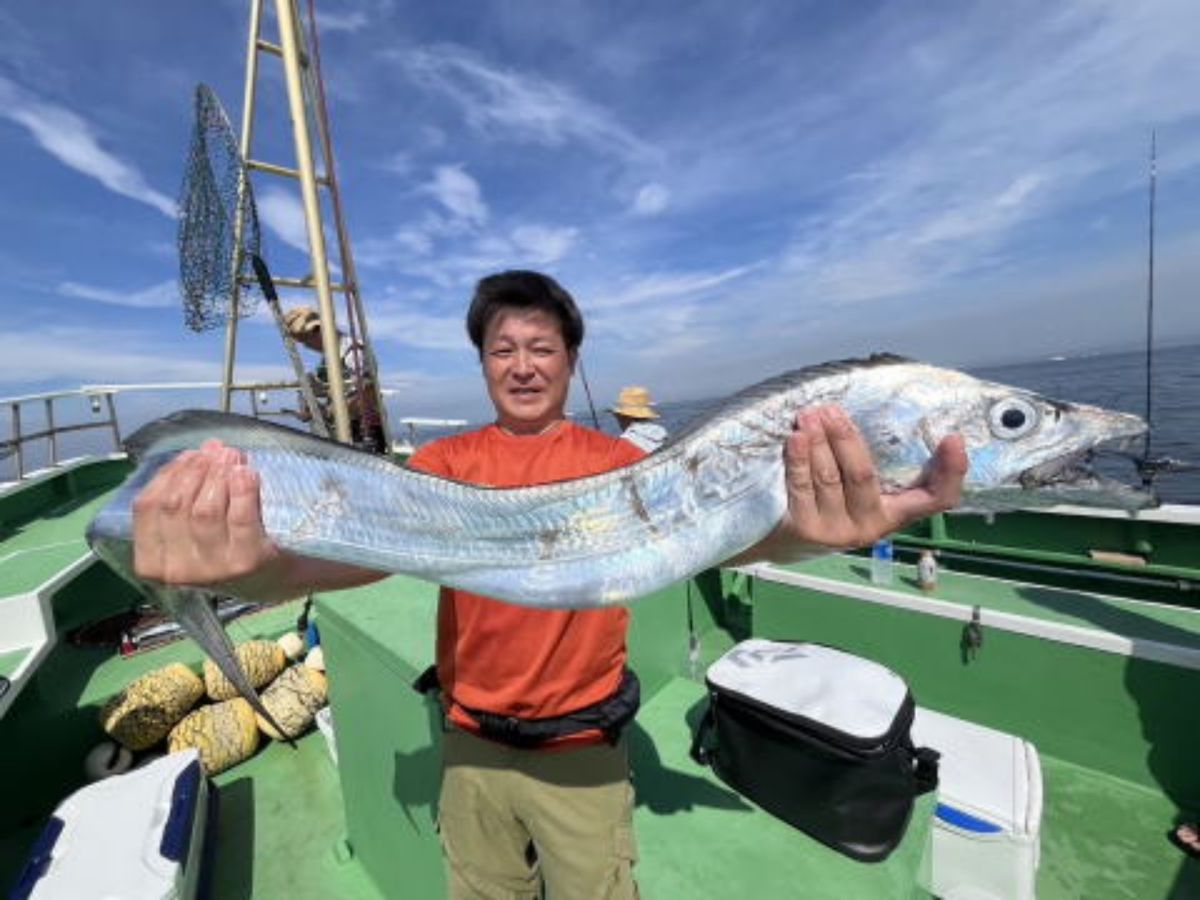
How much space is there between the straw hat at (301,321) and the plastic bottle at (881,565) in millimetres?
6539

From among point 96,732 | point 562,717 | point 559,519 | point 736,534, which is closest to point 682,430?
point 736,534

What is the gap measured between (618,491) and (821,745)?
1.93 metres

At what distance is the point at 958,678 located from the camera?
490 centimetres

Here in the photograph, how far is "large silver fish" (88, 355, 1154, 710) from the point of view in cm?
162

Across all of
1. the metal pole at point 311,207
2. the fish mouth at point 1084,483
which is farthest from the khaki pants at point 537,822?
the metal pole at point 311,207

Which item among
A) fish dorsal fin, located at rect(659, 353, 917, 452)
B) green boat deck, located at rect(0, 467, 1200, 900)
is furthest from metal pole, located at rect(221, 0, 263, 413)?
fish dorsal fin, located at rect(659, 353, 917, 452)

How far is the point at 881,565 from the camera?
5.70 m

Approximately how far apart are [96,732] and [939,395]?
6.79 meters

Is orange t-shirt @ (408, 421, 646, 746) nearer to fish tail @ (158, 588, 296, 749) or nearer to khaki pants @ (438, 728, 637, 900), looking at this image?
khaki pants @ (438, 728, 637, 900)

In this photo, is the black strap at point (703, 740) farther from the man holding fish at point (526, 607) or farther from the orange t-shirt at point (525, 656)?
the orange t-shirt at point (525, 656)

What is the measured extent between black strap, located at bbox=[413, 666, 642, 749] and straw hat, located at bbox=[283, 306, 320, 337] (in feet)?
19.0

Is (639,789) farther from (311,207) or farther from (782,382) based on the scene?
(311,207)

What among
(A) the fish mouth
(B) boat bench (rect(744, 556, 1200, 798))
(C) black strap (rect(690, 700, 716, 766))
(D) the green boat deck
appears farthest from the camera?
(B) boat bench (rect(744, 556, 1200, 798))

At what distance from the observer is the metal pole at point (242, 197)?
6.19 meters
